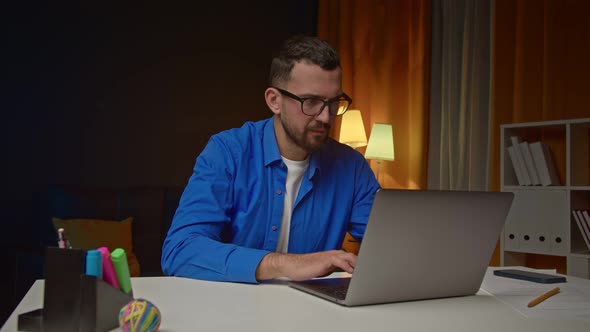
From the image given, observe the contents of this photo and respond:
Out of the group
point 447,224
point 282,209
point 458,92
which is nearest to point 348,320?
point 447,224

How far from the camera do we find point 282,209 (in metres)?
1.75

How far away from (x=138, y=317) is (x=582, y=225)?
2.67 meters

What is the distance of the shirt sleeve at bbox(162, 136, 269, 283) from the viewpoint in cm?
130

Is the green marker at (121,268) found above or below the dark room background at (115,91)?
below

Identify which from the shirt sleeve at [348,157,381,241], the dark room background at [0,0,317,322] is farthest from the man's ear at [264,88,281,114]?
the dark room background at [0,0,317,322]

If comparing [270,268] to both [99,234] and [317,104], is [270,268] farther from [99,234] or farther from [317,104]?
[99,234]

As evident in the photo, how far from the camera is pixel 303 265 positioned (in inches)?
49.8

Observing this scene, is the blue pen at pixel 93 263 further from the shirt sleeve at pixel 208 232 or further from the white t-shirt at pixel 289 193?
the white t-shirt at pixel 289 193

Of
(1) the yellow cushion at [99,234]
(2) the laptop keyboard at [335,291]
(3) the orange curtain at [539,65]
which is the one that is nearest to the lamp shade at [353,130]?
(3) the orange curtain at [539,65]

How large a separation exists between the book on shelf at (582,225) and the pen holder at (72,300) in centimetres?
264

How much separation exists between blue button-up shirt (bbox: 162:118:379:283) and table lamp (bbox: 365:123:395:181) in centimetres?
183

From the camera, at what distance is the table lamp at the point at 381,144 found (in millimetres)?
3777

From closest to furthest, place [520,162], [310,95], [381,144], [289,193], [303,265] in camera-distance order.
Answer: [303,265] < [310,95] < [289,193] < [520,162] < [381,144]

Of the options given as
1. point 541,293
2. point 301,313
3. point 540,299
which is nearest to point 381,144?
point 541,293
